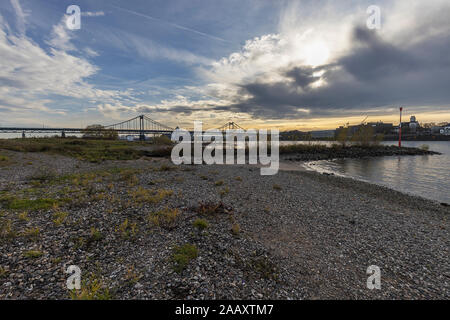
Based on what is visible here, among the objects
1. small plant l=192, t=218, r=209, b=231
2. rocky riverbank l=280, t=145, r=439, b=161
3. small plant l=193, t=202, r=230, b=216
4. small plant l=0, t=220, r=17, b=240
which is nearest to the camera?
small plant l=0, t=220, r=17, b=240

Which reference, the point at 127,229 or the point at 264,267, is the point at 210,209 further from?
the point at 264,267

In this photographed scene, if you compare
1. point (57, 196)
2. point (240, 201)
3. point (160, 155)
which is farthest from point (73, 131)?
point (240, 201)

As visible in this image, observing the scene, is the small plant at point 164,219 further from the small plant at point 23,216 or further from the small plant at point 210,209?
the small plant at point 23,216

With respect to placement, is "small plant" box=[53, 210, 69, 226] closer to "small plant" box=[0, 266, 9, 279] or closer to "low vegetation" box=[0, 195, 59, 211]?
"low vegetation" box=[0, 195, 59, 211]

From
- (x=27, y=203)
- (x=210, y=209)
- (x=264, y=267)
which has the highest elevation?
(x=27, y=203)

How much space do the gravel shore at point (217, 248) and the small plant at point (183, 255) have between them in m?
0.12

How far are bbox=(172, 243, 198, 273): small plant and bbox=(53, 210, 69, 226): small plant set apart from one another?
6.70 meters

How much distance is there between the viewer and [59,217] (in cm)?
1027

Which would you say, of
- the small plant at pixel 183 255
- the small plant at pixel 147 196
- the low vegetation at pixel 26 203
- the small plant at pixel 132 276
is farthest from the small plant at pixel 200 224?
the low vegetation at pixel 26 203

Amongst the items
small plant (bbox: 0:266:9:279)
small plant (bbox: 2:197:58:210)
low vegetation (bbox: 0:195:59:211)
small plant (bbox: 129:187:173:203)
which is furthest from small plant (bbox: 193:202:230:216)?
small plant (bbox: 2:197:58:210)

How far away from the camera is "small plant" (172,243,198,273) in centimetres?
682

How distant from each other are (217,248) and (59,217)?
888 centimetres

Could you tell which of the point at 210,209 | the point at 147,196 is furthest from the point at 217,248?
the point at 147,196
